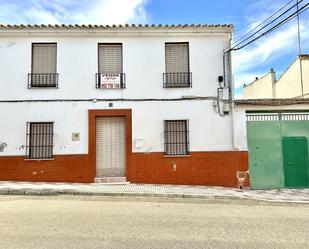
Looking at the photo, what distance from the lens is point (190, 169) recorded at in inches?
520

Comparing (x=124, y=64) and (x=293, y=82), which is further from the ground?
(x=293, y=82)

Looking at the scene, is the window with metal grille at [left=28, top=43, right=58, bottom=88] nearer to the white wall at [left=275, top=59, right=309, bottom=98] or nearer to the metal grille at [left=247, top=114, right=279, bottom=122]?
the metal grille at [left=247, top=114, right=279, bottom=122]

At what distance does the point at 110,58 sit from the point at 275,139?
7.19 meters

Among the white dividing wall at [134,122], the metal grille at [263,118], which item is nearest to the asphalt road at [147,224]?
the white dividing wall at [134,122]

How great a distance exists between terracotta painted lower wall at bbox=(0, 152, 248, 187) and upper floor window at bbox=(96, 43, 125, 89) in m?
2.85

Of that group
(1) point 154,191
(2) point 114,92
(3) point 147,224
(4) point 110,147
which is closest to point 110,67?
(2) point 114,92

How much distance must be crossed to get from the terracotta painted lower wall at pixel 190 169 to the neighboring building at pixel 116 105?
38 millimetres

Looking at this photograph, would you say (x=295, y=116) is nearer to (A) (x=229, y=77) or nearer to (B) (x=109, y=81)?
(A) (x=229, y=77)

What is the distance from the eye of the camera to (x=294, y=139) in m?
13.5

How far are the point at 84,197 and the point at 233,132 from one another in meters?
6.20

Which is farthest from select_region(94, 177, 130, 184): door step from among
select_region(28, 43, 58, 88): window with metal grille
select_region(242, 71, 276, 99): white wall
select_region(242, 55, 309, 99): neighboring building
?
select_region(242, 71, 276, 99): white wall

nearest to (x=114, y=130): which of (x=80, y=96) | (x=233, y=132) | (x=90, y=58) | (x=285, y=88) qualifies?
(x=80, y=96)

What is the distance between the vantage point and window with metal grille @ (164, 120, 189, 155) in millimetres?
13406

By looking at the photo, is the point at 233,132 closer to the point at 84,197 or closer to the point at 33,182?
the point at 84,197
